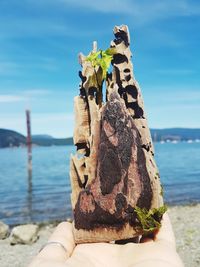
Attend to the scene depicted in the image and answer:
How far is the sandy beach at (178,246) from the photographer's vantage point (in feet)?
50.0

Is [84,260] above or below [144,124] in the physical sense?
below

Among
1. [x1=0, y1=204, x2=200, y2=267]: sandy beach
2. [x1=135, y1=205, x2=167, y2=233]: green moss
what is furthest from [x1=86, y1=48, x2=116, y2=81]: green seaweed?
[x1=0, y1=204, x2=200, y2=267]: sandy beach

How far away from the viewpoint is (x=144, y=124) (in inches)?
253

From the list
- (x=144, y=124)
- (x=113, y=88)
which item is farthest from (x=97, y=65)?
(x=144, y=124)

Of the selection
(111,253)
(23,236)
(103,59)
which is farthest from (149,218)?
(23,236)

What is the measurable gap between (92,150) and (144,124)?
85cm

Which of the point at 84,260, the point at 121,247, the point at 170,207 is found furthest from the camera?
the point at 170,207

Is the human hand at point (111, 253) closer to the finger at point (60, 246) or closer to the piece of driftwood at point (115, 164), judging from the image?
the finger at point (60, 246)

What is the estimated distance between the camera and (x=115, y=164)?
20.7 feet

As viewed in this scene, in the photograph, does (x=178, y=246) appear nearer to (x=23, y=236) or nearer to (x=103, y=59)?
(x=23, y=236)

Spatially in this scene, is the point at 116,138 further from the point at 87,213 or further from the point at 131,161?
the point at 87,213

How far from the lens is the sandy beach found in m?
15.2

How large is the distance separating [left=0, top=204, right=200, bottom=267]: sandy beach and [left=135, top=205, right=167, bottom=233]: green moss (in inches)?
338

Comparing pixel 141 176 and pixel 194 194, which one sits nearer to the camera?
pixel 141 176
